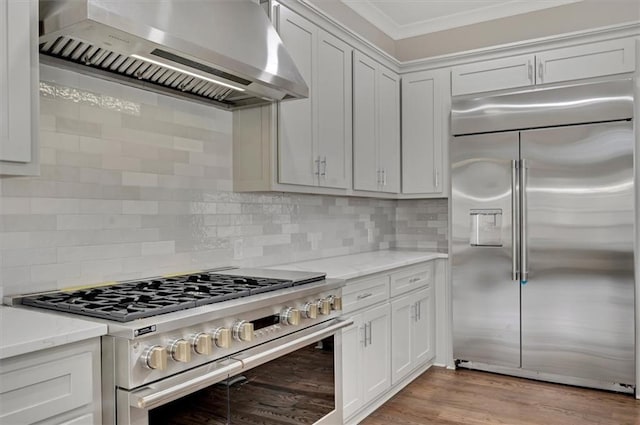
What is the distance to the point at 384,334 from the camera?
10.4 ft

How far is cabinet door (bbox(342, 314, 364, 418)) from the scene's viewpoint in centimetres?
270

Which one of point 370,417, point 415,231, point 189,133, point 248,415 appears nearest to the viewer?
point 248,415

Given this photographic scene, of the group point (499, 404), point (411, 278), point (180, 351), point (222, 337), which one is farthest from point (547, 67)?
point (180, 351)

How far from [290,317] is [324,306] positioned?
29 centimetres

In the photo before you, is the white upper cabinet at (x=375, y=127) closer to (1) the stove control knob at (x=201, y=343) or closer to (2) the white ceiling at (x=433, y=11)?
(2) the white ceiling at (x=433, y=11)

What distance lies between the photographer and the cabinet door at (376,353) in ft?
9.62

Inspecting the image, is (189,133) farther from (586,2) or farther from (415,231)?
(586,2)

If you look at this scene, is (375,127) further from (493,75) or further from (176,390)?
(176,390)

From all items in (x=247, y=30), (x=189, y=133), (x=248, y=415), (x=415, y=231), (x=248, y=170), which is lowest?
(x=248, y=415)

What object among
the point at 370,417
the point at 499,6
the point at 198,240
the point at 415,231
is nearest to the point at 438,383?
the point at 370,417

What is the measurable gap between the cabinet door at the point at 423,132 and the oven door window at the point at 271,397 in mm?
2041

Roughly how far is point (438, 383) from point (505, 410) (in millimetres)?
587

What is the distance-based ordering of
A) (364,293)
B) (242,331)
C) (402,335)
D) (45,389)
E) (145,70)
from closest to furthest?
(45,389), (242,331), (145,70), (364,293), (402,335)

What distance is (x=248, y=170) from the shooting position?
2.80 metres
